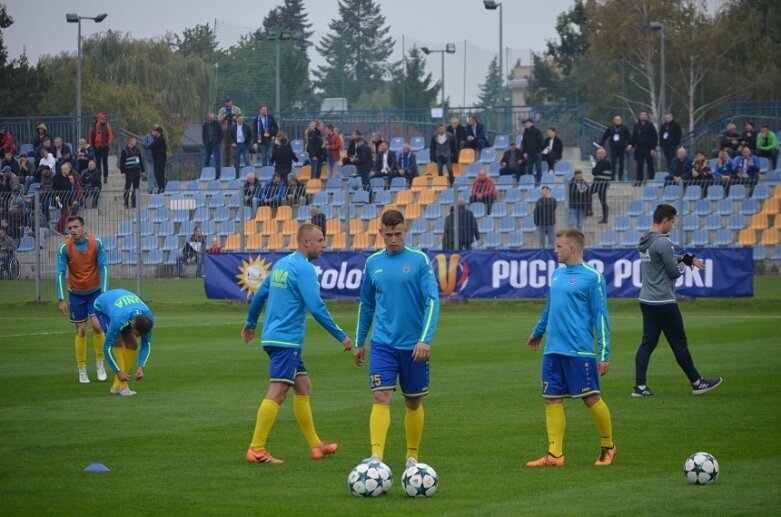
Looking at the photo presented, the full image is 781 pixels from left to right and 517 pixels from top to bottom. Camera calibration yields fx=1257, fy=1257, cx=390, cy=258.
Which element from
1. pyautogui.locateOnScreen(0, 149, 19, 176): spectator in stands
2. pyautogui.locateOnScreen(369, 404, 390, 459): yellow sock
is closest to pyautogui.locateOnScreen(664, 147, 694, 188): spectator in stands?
pyautogui.locateOnScreen(0, 149, 19, 176): spectator in stands

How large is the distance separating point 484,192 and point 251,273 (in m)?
6.35

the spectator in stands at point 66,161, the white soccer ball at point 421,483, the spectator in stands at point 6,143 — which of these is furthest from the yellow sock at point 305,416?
the spectator in stands at point 6,143

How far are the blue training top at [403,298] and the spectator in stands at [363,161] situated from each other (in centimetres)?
2678

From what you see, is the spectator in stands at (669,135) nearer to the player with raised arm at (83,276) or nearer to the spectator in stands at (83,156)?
the spectator in stands at (83,156)

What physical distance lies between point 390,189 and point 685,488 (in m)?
26.0

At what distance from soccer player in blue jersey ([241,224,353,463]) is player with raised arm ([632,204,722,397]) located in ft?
17.9

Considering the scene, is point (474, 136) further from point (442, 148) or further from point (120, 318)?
point (120, 318)

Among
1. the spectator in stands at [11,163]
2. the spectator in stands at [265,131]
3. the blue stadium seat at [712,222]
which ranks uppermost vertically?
the spectator in stands at [265,131]

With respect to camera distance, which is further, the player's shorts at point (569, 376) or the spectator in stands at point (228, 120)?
the spectator in stands at point (228, 120)

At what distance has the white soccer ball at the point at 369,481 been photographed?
9.54m

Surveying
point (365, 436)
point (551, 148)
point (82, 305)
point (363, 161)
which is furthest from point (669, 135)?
point (365, 436)

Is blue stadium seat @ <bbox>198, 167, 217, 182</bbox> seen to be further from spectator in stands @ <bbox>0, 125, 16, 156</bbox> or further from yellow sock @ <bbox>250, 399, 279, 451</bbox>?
yellow sock @ <bbox>250, 399, 279, 451</bbox>

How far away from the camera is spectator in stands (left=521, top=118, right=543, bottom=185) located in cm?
3653

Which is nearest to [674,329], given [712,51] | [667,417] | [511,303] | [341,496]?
[667,417]
